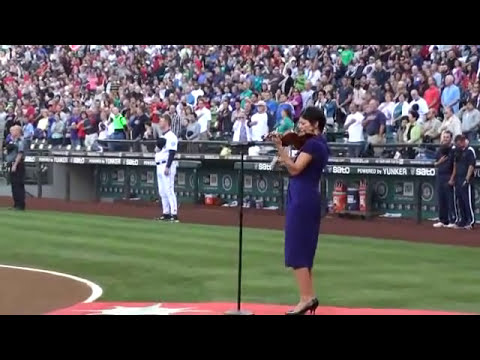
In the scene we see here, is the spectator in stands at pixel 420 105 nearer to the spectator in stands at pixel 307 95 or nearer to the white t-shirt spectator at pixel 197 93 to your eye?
the spectator in stands at pixel 307 95

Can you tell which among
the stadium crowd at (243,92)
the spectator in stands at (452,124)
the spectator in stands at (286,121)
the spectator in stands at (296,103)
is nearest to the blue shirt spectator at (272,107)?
the stadium crowd at (243,92)

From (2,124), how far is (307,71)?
1178 cm

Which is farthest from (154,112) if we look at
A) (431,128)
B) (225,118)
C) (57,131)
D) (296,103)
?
(431,128)

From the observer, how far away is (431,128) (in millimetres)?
21625

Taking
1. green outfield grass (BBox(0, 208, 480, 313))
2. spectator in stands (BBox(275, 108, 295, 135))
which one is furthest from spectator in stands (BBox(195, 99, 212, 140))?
green outfield grass (BBox(0, 208, 480, 313))

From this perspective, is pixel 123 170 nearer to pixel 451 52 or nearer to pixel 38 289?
pixel 451 52

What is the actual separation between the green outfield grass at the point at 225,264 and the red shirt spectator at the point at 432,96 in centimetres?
539

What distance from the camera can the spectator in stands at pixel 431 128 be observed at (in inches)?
848

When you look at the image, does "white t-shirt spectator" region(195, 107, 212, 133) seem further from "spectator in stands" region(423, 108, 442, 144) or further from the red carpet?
the red carpet

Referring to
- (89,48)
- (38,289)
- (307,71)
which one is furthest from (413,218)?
(89,48)

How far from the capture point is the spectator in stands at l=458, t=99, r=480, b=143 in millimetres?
21047

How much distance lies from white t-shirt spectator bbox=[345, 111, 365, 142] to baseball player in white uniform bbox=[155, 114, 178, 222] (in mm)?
4231

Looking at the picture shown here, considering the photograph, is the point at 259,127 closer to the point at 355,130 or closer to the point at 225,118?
the point at 225,118

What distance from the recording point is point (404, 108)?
2259 centimetres
